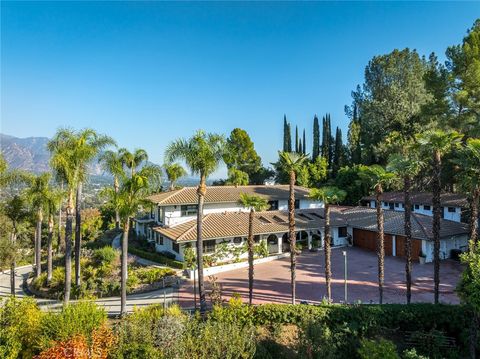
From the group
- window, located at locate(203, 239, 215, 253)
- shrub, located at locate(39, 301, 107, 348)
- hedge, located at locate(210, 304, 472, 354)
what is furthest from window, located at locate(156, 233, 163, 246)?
shrub, located at locate(39, 301, 107, 348)

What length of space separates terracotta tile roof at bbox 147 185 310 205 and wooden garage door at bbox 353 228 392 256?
25.9 ft

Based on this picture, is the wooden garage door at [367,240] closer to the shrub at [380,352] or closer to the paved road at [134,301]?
the paved road at [134,301]

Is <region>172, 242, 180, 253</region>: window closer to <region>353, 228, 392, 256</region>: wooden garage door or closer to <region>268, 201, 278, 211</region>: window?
<region>268, 201, 278, 211</region>: window

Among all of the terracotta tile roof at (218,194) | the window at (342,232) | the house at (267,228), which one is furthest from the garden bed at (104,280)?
the window at (342,232)

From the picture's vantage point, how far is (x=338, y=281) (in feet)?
76.6

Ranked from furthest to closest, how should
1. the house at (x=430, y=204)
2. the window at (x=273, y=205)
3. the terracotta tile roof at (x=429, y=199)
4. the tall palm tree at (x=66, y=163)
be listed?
the window at (x=273, y=205)
the terracotta tile roof at (x=429, y=199)
the house at (x=430, y=204)
the tall palm tree at (x=66, y=163)

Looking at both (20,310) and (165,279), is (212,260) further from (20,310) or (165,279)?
(20,310)

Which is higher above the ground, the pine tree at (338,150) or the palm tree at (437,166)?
the pine tree at (338,150)

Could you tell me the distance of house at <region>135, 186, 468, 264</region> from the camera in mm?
28938

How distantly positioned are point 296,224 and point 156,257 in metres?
14.1

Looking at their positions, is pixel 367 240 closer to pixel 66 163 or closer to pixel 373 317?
pixel 373 317

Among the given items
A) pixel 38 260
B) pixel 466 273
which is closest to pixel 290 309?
pixel 466 273

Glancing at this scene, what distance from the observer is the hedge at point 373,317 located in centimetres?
1511

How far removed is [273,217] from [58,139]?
2234 centimetres
